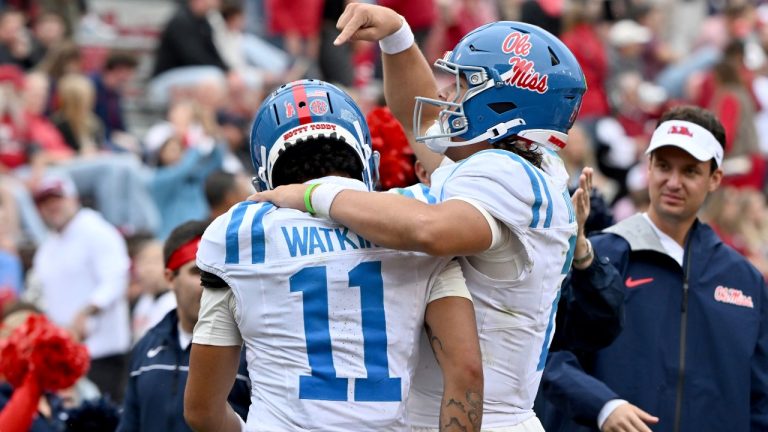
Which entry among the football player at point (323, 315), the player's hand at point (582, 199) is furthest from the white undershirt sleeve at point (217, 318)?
the player's hand at point (582, 199)

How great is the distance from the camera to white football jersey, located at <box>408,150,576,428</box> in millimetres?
3875

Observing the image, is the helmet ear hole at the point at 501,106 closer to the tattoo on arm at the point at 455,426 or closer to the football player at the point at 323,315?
the football player at the point at 323,315

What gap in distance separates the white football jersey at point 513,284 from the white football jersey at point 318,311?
235 mm

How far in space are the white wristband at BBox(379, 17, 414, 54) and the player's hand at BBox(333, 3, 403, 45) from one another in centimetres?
4

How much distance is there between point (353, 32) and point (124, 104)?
11555 mm

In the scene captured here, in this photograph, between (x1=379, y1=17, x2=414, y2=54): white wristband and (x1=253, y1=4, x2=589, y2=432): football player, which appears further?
(x1=379, y1=17, x2=414, y2=54): white wristband

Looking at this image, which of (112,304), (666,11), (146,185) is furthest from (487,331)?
(666,11)

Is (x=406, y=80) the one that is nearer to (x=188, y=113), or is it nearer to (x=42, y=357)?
(x=42, y=357)

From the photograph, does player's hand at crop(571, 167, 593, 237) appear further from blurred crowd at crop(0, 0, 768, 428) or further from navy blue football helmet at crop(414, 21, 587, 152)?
blurred crowd at crop(0, 0, 768, 428)

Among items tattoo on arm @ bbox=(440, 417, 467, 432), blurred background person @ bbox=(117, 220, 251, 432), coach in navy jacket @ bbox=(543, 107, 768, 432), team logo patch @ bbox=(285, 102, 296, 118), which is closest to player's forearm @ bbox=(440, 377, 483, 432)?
tattoo on arm @ bbox=(440, 417, 467, 432)

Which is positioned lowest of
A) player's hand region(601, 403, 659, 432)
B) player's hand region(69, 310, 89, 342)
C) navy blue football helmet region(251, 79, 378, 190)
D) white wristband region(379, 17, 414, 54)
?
player's hand region(69, 310, 89, 342)

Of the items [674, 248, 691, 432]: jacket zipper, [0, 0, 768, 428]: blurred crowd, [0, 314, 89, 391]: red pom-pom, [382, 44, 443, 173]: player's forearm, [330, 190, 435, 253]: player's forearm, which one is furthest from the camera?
[0, 0, 768, 428]: blurred crowd

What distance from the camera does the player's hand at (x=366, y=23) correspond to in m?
4.22

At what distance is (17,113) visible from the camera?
12328 millimetres
